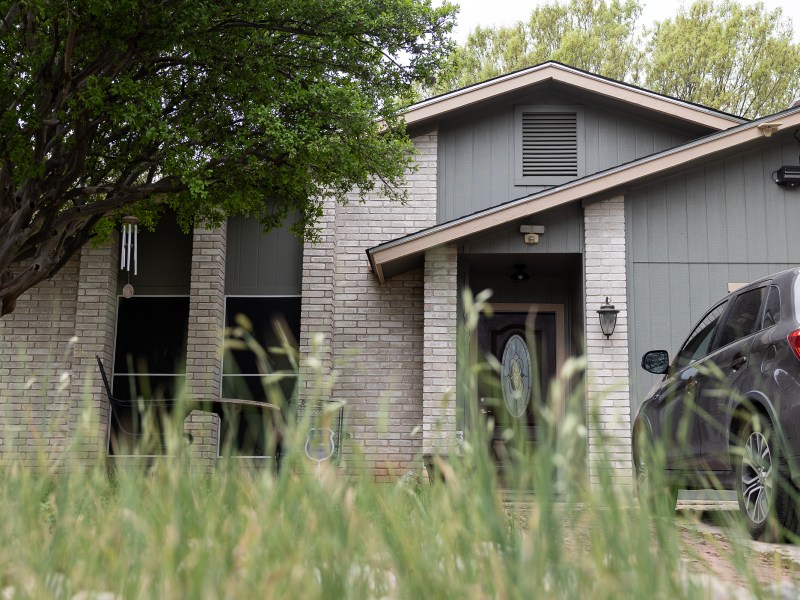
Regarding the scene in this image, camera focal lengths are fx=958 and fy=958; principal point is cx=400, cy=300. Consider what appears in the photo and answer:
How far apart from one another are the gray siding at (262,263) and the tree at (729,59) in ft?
55.7

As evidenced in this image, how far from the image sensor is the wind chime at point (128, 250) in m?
13.6

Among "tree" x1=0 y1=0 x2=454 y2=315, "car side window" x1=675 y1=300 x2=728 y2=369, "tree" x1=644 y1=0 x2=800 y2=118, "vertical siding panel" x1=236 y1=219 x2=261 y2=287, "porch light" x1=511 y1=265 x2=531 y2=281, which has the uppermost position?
"tree" x1=644 y1=0 x2=800 y2=118

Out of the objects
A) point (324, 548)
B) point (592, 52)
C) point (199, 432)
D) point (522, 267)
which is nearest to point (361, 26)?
point (522, 267)

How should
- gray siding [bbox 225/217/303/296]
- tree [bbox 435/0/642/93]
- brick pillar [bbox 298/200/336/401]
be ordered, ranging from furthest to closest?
tree [bbox 435/0/642/93] → gray siding [bbox 225/217/303/296] → brick pillar [bbox 298/200/336/401]

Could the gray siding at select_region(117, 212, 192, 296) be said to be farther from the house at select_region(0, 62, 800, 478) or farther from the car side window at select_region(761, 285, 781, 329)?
the car side window at select_region(761, 285, 781, 329)

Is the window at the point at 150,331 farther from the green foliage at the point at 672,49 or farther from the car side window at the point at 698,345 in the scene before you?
the green foliage at the point at 672,49

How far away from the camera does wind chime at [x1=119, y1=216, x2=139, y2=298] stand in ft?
44.5

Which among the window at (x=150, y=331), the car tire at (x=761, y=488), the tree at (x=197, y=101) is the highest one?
the tree at (x=197, y=101)

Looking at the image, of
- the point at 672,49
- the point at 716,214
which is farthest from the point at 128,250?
the point at 672,49

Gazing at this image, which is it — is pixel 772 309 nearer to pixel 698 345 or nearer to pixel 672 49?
pixel 698 345

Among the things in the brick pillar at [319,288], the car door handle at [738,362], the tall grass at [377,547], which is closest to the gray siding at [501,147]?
the brick pillar at [319,288]

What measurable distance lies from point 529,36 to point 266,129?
810 inches

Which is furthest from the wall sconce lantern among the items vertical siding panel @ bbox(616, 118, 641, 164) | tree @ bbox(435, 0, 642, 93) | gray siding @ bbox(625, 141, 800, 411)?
tree @ bbox(435, 0, 642, 93)

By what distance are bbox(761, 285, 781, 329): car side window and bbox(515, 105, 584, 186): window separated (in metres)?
7.95
